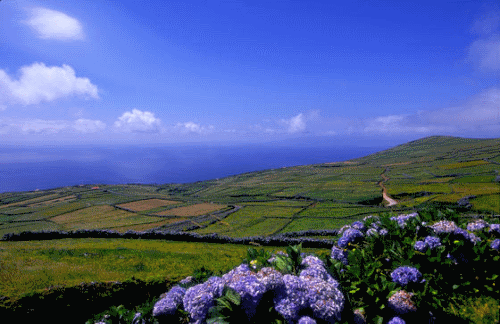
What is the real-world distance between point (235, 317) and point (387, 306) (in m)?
2.75

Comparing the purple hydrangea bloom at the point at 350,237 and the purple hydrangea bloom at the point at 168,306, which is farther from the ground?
the purple hydrangea bloom at the point at 350,237

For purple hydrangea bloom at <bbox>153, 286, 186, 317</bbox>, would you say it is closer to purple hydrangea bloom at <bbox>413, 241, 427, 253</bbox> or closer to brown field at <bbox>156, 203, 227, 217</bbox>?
purple hydrangea bloom at <bbox>413, 241, 427, 253</bbox>

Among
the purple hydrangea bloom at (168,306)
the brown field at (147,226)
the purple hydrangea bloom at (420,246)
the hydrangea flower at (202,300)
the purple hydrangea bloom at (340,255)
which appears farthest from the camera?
the brown field at (147,226)

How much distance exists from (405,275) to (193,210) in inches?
2281

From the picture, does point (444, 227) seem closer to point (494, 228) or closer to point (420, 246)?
point (420, 246)

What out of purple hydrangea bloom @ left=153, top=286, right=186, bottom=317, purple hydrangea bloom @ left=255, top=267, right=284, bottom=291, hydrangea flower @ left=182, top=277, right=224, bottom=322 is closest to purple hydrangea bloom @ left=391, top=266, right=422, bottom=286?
purple hydrangea bloom @ left=255, top=267, right=284, bottom=291

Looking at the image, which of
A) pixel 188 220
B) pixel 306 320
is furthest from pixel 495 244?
pixel 188 220

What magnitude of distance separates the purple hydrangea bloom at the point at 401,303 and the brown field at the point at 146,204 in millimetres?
63961

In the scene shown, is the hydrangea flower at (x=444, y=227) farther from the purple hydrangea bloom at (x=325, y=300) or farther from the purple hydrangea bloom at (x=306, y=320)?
the purple hydrangea bloom at (x=306, y=320)

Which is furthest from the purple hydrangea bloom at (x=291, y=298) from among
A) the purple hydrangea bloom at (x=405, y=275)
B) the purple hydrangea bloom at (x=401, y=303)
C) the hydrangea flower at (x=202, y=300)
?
the purple hydrangea bloom at (x=405, y=275)

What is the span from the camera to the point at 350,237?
6.45m

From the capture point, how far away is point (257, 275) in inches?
167

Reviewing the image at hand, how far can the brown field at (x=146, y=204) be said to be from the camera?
2514 inches

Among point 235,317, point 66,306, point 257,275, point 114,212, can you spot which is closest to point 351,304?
point 257,275
